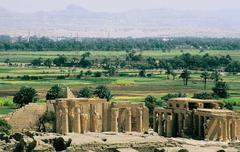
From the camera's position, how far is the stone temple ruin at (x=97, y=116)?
198ft

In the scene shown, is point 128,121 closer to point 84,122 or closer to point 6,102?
point 84,122

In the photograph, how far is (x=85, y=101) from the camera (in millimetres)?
62281

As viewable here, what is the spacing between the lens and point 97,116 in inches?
2450

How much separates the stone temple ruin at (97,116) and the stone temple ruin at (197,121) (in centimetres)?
216

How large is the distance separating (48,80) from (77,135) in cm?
6898

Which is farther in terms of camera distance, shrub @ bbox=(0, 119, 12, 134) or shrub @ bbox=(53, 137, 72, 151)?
shrub @ bbox=(0, 119, 12, 134)

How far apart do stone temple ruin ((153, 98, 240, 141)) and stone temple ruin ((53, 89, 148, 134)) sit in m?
2.16

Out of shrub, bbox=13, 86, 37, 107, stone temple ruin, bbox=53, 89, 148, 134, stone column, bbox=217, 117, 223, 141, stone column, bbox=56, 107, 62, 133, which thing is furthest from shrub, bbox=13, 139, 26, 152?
shrub, bbox=13, 86, 37, 107

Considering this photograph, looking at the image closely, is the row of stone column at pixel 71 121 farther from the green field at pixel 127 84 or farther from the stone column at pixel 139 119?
the green field at pixel 127 84

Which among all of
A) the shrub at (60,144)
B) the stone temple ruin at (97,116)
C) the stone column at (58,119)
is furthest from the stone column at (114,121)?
the shrub at (60,144)

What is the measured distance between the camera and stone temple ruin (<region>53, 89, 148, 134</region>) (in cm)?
6031

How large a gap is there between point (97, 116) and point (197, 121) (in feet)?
28.1

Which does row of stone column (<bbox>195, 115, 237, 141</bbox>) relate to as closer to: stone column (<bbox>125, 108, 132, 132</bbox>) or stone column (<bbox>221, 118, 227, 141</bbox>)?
stone column (<bbox>221, 118, 227, 141</bbox>)

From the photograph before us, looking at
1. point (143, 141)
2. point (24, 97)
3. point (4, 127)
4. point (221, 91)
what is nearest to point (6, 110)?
point (24, 97)
